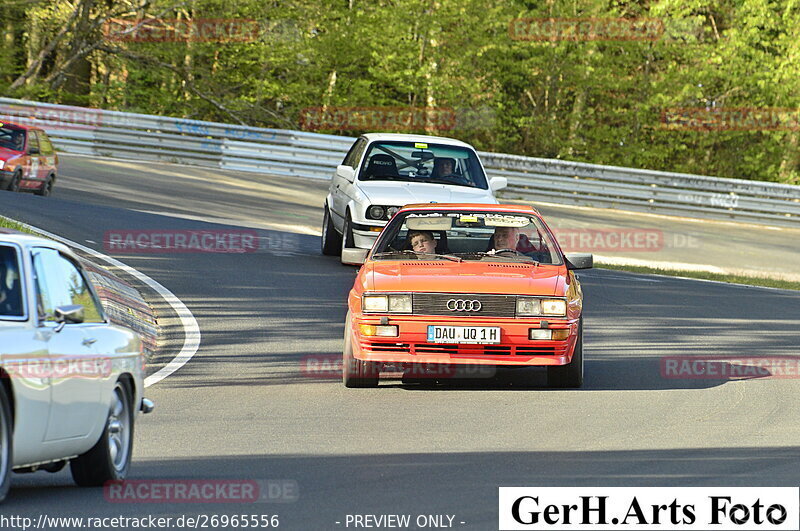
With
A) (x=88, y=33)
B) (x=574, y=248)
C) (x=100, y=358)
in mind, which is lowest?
A: (x=574, y=248)

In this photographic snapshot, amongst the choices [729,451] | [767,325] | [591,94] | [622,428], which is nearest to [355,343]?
[622,428]

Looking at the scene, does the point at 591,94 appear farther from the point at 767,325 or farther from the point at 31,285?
the point at 31,285

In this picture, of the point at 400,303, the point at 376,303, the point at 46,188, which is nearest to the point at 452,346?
the point at 400,303

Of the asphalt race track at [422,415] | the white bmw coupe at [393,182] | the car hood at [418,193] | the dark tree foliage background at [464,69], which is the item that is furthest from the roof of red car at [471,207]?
the dark tree foliage background at [464,69]

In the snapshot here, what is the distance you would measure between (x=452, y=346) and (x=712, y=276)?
42.2 feet

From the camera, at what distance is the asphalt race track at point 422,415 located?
7.18 metres

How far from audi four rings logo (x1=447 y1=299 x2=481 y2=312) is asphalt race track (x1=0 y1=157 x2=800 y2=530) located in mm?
683

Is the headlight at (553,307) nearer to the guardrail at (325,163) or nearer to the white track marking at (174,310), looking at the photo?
the white track marking at (174,310)

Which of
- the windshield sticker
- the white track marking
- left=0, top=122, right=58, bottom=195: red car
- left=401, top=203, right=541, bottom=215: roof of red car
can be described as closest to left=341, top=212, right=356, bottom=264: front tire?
the white track marking

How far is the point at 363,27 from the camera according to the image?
39.8 metres

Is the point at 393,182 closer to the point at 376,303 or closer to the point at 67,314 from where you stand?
the point at 376,303

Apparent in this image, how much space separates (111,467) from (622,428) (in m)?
3.80

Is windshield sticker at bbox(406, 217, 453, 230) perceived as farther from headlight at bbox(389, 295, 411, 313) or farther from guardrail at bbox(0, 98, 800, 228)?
guardrail at bbox(0, 98, 800, 228)

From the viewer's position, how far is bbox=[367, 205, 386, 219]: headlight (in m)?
17.5
